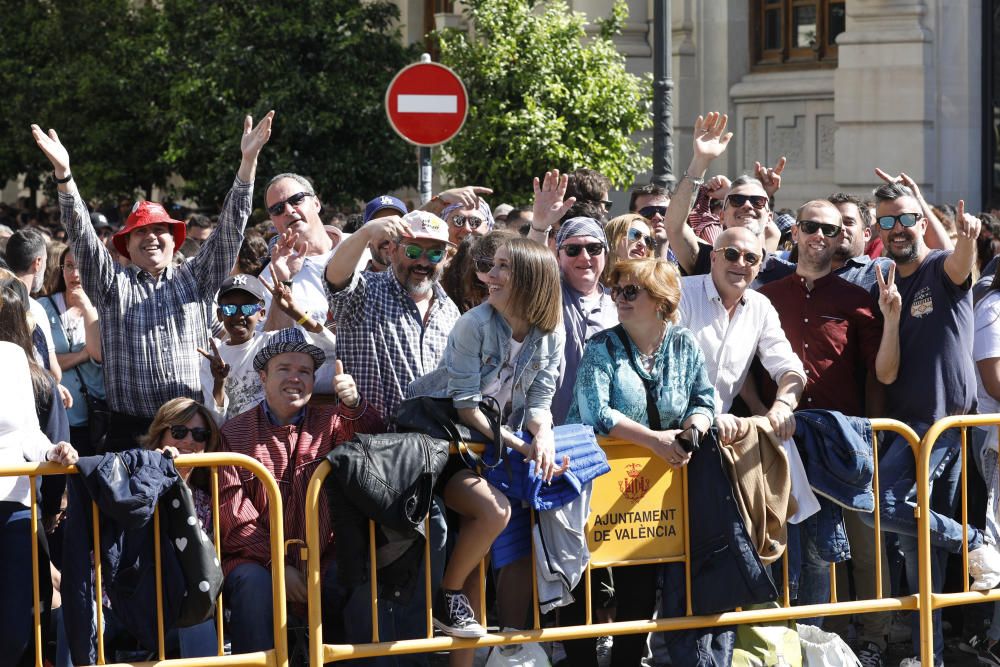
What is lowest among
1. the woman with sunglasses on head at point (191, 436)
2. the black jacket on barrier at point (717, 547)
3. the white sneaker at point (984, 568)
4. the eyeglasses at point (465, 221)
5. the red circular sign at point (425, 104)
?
the white sneaker at point (984, 568)

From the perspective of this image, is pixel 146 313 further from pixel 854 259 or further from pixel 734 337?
pixel 854 259

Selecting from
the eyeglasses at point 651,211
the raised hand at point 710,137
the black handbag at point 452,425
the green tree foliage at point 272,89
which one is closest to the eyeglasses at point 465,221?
the eyeglasses at point 651,211

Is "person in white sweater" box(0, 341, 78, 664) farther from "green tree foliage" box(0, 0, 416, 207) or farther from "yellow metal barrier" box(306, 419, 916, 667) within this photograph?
"green tree foliage" box(0, 0, 416, 207)

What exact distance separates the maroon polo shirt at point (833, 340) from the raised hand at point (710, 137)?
0.91 metres

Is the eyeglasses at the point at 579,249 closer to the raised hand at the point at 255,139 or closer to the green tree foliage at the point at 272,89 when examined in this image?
the raised hand at the point at 255,139

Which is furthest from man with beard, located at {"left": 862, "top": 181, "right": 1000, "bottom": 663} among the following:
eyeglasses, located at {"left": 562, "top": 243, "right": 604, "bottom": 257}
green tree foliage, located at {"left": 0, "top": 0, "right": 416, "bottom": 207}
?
green tree foliage, located at {"left": 0, "top": 0, "right": 416, "bottom": 207}

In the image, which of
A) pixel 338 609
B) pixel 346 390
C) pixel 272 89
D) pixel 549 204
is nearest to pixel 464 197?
pixel 549 204

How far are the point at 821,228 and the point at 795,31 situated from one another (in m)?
11.3

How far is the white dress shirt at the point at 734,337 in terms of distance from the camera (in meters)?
7.05

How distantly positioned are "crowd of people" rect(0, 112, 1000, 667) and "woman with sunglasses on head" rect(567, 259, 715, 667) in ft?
0.04

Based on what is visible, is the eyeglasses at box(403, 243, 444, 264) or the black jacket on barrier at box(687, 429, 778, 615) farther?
the eyeglasses at box(403, 243, 444, 264)

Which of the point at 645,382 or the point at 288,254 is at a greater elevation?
the point at 288,254

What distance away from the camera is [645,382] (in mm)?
6555

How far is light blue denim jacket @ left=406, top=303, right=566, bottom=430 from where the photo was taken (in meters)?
6.20
